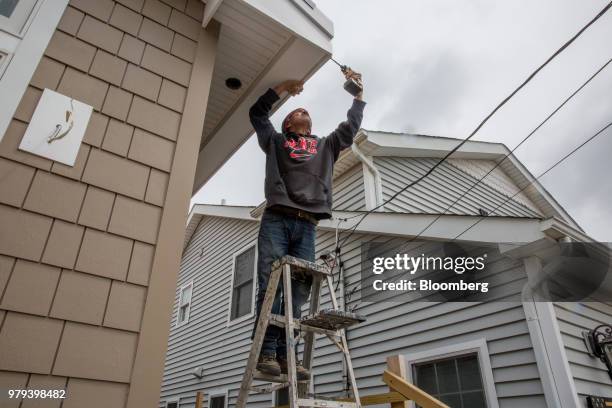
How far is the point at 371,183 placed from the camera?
6.53 meters

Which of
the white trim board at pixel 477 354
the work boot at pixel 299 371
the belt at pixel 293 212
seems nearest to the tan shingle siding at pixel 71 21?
the belt at pixel 293 212

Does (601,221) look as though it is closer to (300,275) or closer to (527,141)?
(527,141)

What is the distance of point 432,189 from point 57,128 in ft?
22.0

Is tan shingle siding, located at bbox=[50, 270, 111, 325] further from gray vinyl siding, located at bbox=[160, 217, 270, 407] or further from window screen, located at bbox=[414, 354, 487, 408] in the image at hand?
gray vinyl siding, located at bbox=[160, 217, 270, 407]

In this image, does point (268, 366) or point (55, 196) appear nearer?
point (55, 196)

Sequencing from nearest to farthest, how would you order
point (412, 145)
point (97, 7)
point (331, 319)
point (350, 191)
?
point (331, 319)
point (97, 7)
point (350, 191)
point (412, 145)

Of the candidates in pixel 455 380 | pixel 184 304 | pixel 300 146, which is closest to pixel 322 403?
pixel 300 146

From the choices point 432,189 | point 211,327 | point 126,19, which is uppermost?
point 432,189

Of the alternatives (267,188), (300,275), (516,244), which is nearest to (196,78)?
(267,188)

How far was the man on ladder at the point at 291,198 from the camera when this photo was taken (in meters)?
2.19

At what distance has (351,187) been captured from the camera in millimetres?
6953

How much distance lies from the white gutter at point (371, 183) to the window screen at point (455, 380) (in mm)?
2470

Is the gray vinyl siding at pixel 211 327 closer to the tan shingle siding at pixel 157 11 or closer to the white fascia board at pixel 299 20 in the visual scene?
the white fascia board at pixel 299 20

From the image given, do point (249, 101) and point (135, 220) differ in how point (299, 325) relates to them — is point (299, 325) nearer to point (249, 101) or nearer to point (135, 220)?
point (135, 220)
